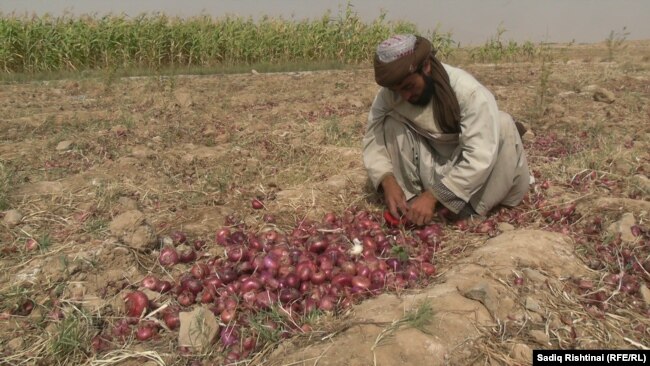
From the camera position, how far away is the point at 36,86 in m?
8.79

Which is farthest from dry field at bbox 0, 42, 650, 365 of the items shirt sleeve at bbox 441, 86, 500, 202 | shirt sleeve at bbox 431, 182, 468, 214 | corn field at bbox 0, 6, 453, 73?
corn field at bbox 0, 6, 453, 73

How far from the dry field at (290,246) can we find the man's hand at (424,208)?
0.42 feet

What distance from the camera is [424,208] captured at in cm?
294

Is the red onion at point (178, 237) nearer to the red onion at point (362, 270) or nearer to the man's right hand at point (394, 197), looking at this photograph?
the red onion at point (362, 270)

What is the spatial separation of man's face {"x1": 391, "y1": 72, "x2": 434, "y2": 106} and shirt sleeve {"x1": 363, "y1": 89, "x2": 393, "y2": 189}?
1.12 feet

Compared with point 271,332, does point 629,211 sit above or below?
above

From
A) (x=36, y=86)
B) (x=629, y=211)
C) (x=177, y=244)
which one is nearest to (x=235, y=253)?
(x=177, y=244)

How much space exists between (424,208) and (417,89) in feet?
2.13

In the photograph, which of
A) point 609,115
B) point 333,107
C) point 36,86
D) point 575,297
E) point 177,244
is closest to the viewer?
point 575,297

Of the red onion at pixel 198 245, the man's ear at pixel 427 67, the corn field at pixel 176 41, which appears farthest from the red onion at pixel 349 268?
the corn field at pixel 176 41

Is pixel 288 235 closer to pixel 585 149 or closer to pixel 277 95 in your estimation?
Answer: pixel 585 149

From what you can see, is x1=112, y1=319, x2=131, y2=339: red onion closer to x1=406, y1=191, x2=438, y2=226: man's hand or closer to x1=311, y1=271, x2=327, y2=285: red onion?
x1=311, y1=271, x2=327, y2=285: red onion

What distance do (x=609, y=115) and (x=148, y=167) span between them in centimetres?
499

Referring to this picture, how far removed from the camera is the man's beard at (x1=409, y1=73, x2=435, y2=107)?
9.18 ft
